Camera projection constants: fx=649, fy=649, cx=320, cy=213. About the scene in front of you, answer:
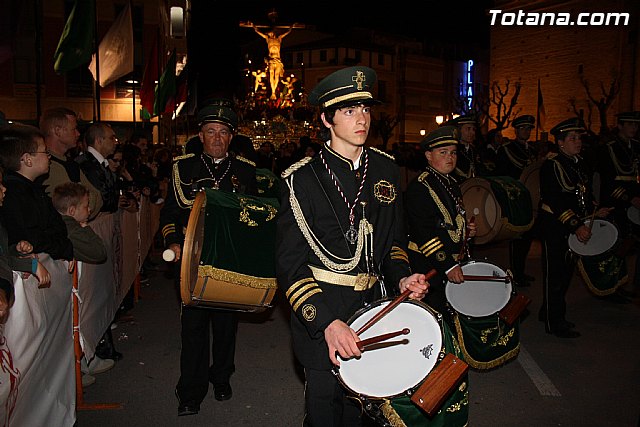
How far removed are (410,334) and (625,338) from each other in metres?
4.98

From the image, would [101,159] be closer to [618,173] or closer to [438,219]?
[438,219]

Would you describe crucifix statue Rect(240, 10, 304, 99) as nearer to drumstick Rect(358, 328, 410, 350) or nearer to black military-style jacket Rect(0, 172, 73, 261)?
black military-style jacket Rect(0, 172, 73, 261)

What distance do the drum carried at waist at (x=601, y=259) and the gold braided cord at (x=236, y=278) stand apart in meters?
4.24

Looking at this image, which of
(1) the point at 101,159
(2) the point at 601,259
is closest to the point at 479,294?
(2) the point at 601,259

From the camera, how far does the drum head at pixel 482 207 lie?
26.3 ft

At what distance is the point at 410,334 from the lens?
3117 millimetres

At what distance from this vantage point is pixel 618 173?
857cm

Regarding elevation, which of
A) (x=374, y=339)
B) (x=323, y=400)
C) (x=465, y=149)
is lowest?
(x=323, y=400)

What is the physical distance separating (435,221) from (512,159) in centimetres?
626

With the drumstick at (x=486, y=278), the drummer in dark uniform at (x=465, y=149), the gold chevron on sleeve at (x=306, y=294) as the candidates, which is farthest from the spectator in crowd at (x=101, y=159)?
the drummer in dark uniform at (x=465, y=149)

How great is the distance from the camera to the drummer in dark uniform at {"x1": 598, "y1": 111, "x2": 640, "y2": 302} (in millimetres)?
8570

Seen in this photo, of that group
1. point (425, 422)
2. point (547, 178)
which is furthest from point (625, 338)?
point (425, 422)

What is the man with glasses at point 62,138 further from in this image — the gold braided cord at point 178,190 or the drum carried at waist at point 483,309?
the drum carried at waist at point 483,309

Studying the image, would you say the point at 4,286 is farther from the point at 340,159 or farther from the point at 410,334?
the point at 410,334
